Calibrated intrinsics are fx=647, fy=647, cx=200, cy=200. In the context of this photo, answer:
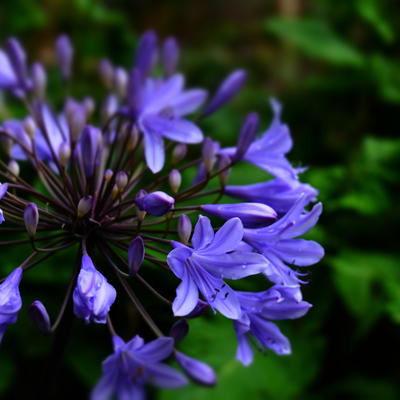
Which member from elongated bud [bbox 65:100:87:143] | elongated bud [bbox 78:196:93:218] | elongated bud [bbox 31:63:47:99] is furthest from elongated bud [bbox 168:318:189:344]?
elongated bud [bbox 31:63:47:99]

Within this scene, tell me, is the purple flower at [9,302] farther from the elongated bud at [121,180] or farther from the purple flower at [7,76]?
the purple flower at [7,76]

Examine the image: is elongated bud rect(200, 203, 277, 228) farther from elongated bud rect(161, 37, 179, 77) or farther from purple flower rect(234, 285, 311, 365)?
elongated bud rect(161, 37, 179, 77)

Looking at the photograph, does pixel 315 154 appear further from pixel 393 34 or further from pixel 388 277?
pixel 388 277

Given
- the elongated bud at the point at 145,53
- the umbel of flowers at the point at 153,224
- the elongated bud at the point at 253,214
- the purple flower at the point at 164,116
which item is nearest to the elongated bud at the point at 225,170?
the umbel of flowers at the point at 153,224

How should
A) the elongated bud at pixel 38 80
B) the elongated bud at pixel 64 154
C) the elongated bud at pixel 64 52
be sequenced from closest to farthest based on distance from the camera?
1. the elongated bud at pixel 64 154
2. the elongated bud at pixel 38 80
3. the elongated bud at pixel 64 52

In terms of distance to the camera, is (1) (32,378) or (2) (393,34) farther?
(2) (393,34)

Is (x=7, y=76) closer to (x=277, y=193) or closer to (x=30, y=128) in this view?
(x=30, y=128)

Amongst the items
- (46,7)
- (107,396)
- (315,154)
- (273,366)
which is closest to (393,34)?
(315,154)
